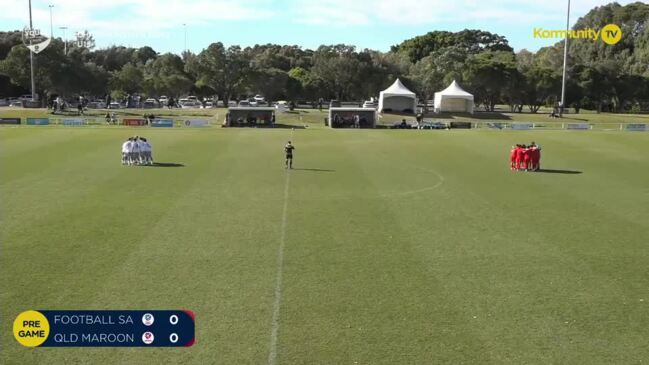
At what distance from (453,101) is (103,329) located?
2956 inches

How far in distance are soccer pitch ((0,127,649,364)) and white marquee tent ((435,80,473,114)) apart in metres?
48.9

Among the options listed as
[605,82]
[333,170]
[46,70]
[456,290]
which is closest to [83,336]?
[456,290]

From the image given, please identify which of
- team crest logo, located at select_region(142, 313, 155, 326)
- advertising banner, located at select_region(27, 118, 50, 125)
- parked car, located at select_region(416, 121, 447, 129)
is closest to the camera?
team crest logo, located at select_region(142, 313, 155, 326)

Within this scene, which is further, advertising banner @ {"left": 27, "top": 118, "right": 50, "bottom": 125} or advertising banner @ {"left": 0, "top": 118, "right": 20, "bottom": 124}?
advertising banner @ {"left": 0, "top": 118, "right": 20, "bottom": 124}

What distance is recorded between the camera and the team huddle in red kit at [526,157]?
104 feet

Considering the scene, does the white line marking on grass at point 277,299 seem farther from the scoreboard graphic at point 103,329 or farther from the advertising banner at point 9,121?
the advertising banner at point 9,121

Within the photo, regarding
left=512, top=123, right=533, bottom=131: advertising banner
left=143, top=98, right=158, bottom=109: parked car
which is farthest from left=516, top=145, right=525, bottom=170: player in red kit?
left=143, top=98, right=158, bottom=109: parked car

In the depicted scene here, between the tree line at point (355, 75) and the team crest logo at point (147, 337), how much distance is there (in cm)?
7853

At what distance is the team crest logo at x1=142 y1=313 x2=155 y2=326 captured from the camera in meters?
11.3

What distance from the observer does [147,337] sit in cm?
1091

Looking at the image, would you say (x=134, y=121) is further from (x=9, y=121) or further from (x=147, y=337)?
(x=147, y=337)

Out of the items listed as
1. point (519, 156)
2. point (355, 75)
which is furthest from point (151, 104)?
point (519, 156)

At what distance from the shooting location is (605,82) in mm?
100375

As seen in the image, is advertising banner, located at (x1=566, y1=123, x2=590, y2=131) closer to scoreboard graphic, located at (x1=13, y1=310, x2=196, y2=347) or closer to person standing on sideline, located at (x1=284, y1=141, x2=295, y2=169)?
person standing on sideline, located at (x1=284, y1=141, x2=295, y2=169)
